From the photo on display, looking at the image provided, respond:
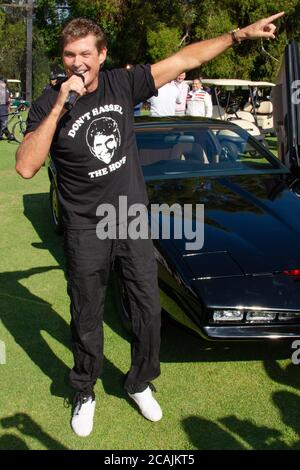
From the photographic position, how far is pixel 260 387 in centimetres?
319

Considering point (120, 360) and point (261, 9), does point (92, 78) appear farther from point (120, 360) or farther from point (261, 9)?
point (261, 9)

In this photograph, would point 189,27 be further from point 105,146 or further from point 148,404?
point 148,404

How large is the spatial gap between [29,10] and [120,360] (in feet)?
94.9

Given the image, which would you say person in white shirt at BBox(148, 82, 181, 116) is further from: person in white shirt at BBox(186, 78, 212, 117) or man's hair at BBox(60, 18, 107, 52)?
man's hair at BBox(60, 18, 107, 52)

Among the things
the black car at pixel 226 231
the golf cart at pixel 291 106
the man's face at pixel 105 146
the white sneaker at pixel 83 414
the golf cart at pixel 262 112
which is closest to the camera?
the man's face at pixel 105 146

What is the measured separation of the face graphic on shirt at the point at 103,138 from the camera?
2.49 m

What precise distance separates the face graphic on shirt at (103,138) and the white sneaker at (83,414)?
1.23m

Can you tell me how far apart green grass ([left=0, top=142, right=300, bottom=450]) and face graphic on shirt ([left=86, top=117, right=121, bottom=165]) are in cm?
126

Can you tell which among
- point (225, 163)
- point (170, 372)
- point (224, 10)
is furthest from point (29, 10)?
point (170, 372)

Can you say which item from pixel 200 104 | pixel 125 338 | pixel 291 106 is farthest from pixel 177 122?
pixel 200 104

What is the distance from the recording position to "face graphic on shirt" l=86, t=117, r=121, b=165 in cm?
249

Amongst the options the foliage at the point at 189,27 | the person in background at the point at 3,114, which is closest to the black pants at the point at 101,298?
the person in background at the point at 3,114

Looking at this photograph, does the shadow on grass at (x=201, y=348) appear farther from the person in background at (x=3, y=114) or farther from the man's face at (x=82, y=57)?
the person in background at (x=3, y=114)

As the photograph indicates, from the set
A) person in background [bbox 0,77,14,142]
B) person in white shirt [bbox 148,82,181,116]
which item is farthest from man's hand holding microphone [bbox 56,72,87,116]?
person in background [bbox 0,77,14,142]
